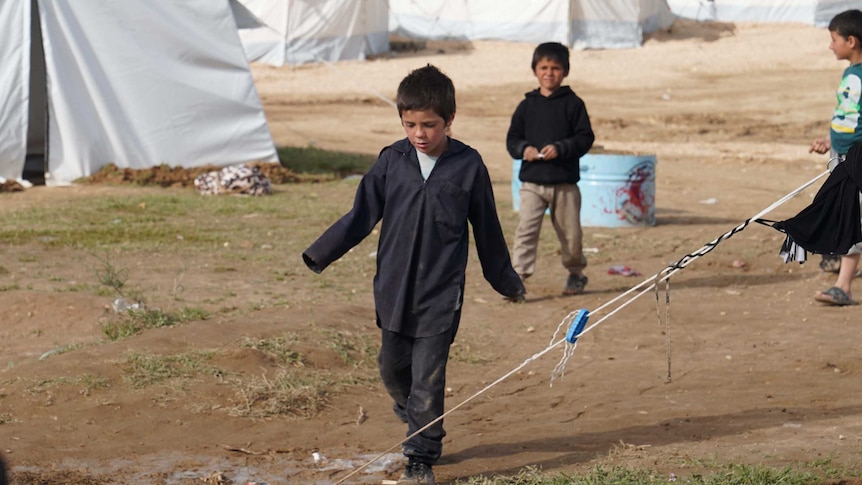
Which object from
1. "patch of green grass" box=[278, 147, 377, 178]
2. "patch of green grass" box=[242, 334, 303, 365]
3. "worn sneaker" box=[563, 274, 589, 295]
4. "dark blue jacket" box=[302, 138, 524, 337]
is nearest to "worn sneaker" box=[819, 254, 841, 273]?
"worn sneaker" box=[563, 274, 589, 295]

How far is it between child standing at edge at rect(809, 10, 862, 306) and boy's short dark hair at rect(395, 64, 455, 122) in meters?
3.41

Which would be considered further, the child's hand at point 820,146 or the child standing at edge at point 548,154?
the child standing at edge at point 548,154

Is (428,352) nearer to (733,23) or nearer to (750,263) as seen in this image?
(750,263)

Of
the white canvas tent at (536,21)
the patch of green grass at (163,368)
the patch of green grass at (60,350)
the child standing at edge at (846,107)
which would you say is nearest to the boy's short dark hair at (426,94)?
the patch of green grass at (163,368)

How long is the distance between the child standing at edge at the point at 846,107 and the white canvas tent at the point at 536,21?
75.5 ft

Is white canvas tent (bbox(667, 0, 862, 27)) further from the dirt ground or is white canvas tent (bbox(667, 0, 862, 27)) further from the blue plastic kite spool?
the blue plastic kite spool

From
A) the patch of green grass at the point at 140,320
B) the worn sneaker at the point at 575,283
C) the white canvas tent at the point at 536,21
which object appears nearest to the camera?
the patch of green grass at the point at 140,320

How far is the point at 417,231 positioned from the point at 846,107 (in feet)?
13.1

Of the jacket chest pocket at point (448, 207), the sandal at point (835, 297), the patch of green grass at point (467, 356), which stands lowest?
the patch of green grass at point (467, 356)

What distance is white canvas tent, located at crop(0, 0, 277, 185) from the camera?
496 inches

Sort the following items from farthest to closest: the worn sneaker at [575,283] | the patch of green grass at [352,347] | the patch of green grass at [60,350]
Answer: the worn sneaker at [575,283]
the patch of green grass at [352,347]
the patch of green grass at [60,350]

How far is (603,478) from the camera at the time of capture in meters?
3.90

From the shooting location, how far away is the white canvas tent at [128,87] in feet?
41.4

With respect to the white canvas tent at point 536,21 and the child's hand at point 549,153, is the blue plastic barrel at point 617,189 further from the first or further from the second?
the white canvas tent at point 536,21
